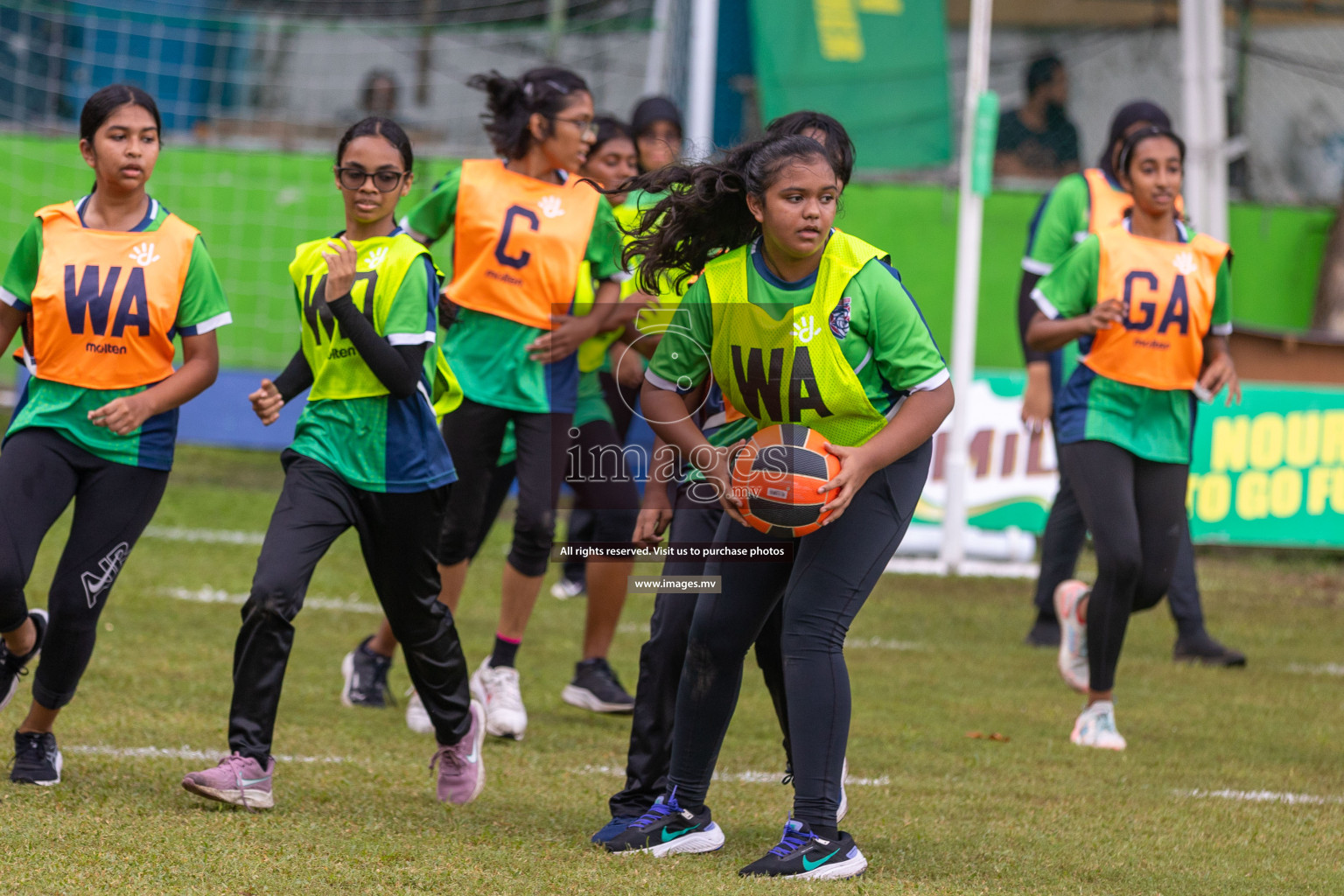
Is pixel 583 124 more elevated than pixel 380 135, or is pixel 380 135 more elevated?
pixel 583 124

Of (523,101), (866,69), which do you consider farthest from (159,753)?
(866,69)

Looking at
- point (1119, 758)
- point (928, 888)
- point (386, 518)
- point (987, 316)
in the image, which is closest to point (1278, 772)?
point (1119, 758)

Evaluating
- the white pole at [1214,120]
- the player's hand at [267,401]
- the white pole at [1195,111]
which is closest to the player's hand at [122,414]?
the player's hand at [267,401]

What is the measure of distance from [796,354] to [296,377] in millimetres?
1567

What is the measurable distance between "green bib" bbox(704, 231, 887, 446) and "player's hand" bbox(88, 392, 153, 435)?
1.63m

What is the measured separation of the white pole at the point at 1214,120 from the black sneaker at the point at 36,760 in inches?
419

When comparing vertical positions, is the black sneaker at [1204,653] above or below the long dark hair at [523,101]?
below

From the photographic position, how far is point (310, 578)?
475cm

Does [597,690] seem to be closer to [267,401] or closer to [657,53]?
[267,401]

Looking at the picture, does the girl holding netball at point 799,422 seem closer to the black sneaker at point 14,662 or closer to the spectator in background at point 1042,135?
the black sneaker at point 14,662

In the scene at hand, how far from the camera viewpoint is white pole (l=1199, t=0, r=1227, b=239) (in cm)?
1288

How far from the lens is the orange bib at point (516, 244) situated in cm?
616

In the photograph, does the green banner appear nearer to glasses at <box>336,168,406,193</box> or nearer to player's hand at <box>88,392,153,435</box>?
glasses at <box>336,168,406,193</box>

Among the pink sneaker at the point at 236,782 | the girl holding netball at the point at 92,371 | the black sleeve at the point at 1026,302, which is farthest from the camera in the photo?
the black sleeve at the point at 1026,302
